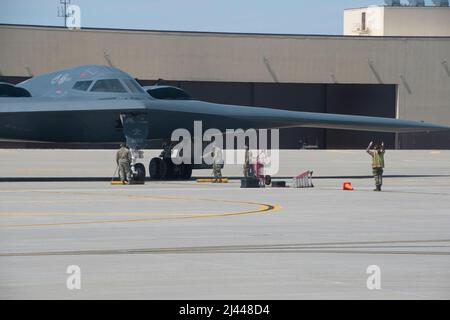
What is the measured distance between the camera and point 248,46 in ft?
233

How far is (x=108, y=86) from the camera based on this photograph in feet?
117

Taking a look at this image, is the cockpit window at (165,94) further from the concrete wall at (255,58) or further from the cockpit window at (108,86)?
the concrete wall at (255,58)

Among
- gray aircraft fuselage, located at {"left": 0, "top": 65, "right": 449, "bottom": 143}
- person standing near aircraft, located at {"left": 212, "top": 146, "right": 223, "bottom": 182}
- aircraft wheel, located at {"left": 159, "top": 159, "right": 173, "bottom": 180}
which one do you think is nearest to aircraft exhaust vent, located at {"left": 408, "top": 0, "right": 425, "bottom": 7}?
gray aircraft fuselage, located at {"left": 0, "top": 65, "right": 449, "bottom": 143}

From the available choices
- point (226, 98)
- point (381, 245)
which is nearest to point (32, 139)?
point (381, 245)

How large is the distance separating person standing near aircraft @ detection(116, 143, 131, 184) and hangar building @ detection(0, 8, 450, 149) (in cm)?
3003

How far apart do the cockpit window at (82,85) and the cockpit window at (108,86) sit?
0.27 metres

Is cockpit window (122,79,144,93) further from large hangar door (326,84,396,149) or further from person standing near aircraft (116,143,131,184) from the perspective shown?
large hangar door (326,84,396,149)

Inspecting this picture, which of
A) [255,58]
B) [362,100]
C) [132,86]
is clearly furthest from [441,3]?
[132,86]

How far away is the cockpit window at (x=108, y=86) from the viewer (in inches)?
1406

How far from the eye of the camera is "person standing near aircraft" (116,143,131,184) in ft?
109

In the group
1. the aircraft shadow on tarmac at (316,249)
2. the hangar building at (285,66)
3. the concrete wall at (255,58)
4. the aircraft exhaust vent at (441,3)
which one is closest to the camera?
the aircraft shadow on tarmac at (316,249)

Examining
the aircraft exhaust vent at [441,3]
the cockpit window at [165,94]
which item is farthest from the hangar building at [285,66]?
the cockpit window at [165,94]
